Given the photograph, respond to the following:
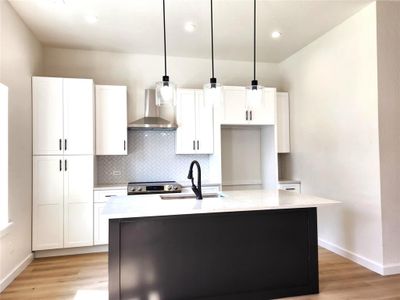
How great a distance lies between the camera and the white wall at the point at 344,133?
3.11 meters

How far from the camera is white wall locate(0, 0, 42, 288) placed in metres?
2.86

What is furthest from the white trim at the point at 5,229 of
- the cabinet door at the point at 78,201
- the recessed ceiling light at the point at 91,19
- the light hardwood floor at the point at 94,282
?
the recessed ceiling light at the point at 91,19

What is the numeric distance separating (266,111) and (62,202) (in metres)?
3.32

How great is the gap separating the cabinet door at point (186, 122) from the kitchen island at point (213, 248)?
1.73 m

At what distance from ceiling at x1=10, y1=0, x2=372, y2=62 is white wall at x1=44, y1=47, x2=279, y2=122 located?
0.17 metres

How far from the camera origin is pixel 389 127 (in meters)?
3.06

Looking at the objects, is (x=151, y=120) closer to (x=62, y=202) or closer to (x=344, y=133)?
(x=62, y=202)

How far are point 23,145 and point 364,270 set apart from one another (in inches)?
169

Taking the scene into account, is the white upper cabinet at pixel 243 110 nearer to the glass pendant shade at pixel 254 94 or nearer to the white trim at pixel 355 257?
the glass pendant shade at pixel 254 94

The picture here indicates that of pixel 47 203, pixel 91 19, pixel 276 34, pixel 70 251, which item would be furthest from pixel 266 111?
pixel 70 251

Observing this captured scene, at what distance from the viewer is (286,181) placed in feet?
14.5

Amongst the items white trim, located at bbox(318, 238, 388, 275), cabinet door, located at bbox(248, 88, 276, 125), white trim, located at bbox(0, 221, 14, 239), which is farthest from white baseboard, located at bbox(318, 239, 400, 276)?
white trim, located at bbox(0, 221, 14, 239)

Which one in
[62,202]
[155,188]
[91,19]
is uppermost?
[91,19]

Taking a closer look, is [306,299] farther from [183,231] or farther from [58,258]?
[58,258]
